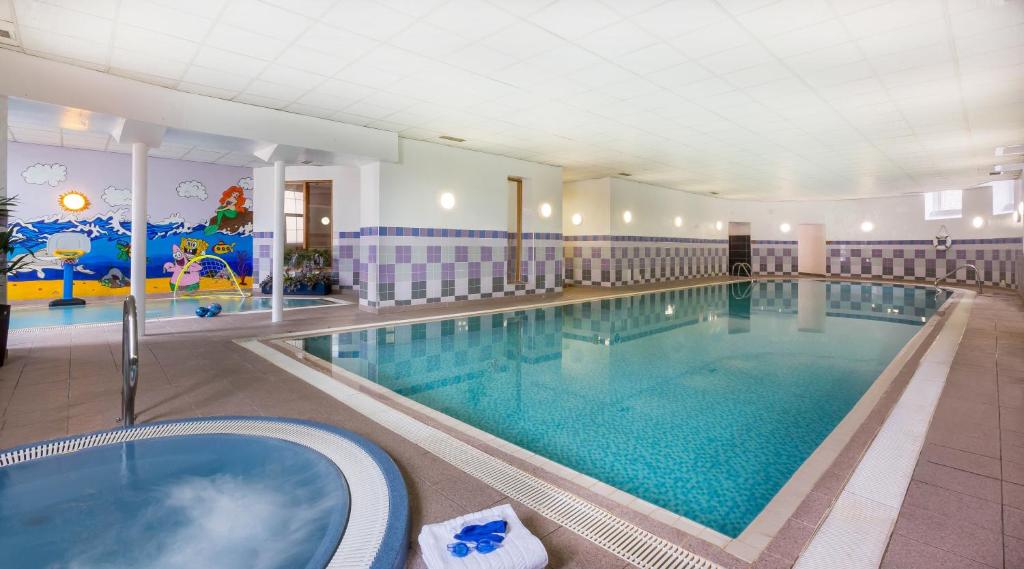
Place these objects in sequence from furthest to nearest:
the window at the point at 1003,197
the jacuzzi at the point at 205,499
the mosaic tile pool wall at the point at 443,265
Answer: the window at the point at 1003,197
the mosaic tile pool wall at the point at 443,265
the jacuzzi at the point at 205,499

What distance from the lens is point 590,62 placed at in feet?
13.2

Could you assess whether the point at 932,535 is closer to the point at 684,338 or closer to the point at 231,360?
the point at 684,338

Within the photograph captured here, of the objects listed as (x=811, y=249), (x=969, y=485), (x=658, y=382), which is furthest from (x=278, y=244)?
(x=811, y=249)

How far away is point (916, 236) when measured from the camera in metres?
12.4

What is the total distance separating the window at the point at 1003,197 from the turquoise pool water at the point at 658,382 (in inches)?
219

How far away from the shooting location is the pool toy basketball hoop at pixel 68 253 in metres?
7.11

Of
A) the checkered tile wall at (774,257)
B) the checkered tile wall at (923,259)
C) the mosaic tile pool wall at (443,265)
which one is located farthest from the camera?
the checkered tile wall at (774,257)

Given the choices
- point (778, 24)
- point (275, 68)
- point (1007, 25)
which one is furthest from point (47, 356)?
point (1007, 25)

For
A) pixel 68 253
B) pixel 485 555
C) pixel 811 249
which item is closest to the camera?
pixel 485 555

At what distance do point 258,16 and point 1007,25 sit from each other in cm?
501

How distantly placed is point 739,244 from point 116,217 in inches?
631

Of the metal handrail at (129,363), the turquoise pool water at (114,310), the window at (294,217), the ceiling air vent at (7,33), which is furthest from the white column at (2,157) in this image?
the window at (294,217)

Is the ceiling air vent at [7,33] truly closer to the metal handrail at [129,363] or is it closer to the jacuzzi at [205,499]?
the metal handrail at [129,363]

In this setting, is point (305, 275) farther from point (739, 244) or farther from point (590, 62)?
point (739, 244)
